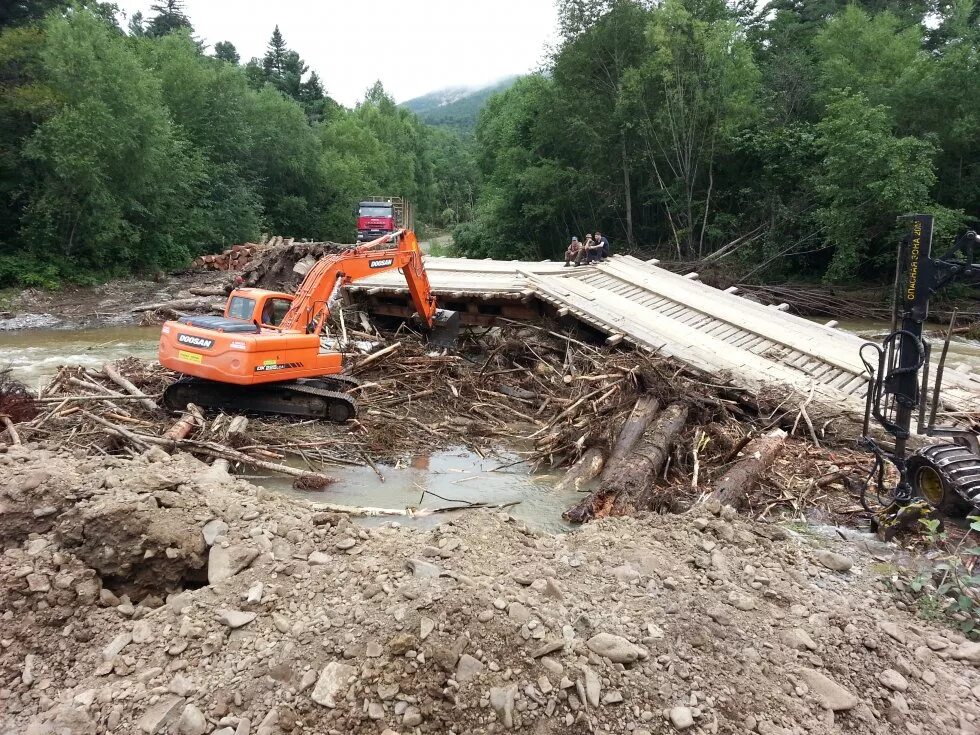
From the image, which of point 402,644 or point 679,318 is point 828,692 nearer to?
point 402,644

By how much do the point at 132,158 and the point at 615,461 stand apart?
24.6m

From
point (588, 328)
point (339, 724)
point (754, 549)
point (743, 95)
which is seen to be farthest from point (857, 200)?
point (339, 724)

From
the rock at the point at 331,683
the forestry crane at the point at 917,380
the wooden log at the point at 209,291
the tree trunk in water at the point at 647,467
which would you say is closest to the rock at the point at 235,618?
the rock at the point at 331,683

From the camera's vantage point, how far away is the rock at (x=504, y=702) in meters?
3.35

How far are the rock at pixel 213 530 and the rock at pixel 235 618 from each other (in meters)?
0.94

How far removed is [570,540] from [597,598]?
3.40 ft

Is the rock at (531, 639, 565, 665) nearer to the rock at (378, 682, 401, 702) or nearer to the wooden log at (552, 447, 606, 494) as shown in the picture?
the rock at (378, 682, 401, 702)

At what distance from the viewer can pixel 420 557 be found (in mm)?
4715

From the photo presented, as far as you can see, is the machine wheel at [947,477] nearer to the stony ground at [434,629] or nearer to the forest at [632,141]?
the stony ground at [434,629]

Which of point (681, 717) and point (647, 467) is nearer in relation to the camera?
point (681, 717)

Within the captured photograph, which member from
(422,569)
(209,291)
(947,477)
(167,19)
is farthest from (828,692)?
(167,19)

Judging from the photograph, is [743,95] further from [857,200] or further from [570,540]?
[570,540]

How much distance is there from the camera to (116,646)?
3.94 meters

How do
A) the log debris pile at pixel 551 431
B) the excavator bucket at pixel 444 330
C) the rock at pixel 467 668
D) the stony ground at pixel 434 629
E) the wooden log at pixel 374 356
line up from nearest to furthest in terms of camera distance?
the stony ground at pixel 434 629 → the rock at pixel 467 668 → the log debris pile at pixel 551 431 → the wooden log at pixel 374 356 → the excavator bucket at pixel 444 330
